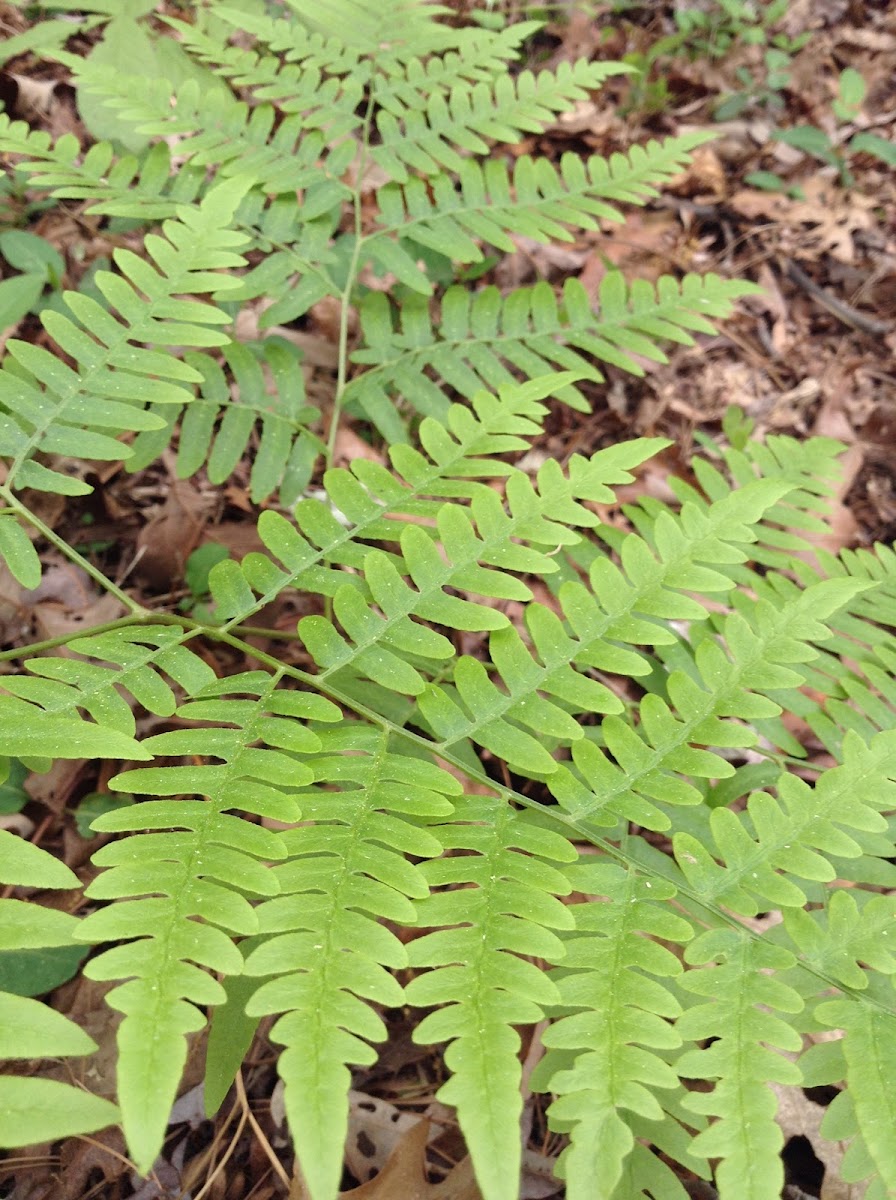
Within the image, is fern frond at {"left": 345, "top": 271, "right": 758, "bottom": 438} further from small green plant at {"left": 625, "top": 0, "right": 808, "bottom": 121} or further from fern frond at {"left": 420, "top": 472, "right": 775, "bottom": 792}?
small green plant at {"left": 625, "top": 0, "right": 808, "bottom": 121}

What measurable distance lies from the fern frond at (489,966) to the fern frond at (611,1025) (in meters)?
0.08

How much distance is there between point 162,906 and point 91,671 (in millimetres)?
484

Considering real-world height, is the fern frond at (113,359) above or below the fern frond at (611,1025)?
above

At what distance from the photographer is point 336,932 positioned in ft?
3.51

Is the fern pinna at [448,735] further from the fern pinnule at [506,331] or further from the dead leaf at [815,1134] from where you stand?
the dead leaf at [815,1134]

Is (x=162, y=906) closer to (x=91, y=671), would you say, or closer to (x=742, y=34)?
(x=91, y=671)

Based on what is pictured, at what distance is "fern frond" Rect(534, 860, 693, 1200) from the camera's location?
1.00 metres

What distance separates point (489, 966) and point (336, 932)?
8.5 inches

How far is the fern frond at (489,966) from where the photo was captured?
0.94 metres

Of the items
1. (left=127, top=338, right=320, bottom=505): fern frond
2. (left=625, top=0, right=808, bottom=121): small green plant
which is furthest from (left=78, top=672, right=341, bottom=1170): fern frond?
(left=625, top=0, right=808, bottom=121): small green plant

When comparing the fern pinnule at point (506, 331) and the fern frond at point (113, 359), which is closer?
the fern frond at point (113, 359)

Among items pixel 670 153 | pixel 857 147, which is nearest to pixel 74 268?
pixel 670 153

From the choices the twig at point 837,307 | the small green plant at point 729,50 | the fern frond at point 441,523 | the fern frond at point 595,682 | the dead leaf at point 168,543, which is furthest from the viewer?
Answer: the small green plant at point 729,50

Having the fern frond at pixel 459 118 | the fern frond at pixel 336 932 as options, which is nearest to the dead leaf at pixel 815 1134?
the fern frond at pixel 336 932
